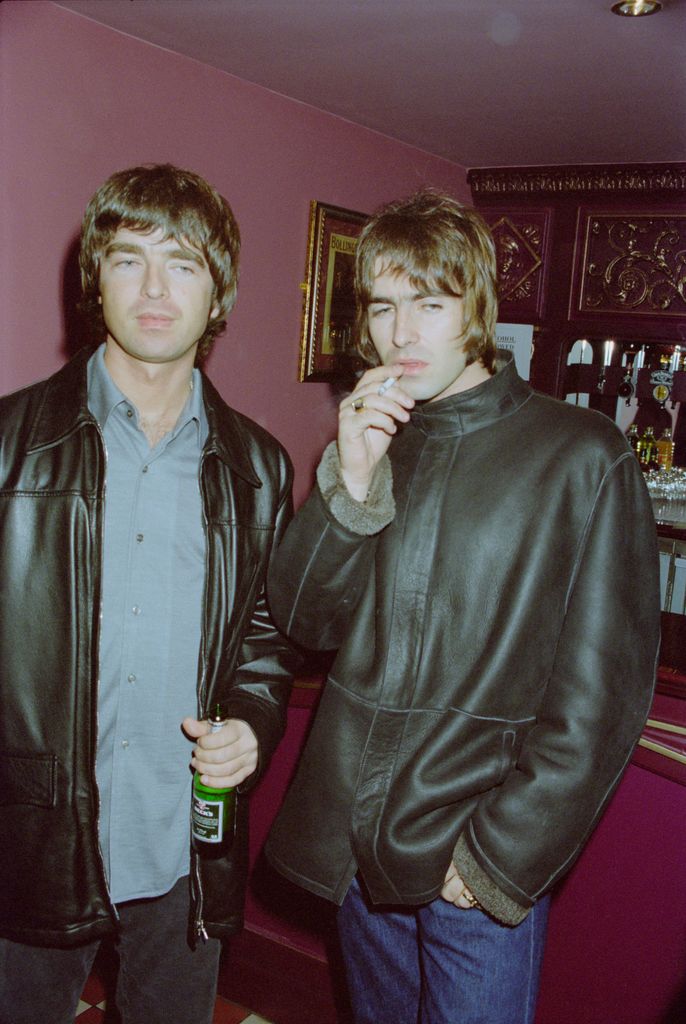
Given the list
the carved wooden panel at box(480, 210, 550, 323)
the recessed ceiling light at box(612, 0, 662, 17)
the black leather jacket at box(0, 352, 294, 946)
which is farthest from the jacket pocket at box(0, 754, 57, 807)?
the carved wooden panel at box(480, 210, 550, 323)

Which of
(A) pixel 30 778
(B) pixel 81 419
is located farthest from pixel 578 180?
(A) pixel 30 778

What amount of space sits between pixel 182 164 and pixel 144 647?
2304 millimetres

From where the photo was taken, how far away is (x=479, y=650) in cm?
138

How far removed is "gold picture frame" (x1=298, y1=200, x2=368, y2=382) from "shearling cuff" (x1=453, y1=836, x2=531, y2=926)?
2875mm

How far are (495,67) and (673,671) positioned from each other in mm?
2155

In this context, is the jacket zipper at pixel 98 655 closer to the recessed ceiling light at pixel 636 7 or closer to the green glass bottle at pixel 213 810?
the green glass bottle at pixel 213 810

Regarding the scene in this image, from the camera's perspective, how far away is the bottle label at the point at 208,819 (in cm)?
147

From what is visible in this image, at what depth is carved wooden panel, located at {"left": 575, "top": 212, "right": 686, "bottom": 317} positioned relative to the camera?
453 centimetres

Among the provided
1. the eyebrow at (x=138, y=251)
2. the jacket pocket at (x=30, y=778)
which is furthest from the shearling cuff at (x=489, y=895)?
the eyebrow at (x=138, y=251)

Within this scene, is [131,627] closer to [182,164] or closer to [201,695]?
[201,695]

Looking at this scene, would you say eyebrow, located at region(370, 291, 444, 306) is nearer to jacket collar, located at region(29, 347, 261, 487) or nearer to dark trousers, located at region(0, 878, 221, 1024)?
jacket collar, located at region(29, 347, 261, 487)

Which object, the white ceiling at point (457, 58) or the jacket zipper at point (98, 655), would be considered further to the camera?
the white ceiling at point (457, 58)

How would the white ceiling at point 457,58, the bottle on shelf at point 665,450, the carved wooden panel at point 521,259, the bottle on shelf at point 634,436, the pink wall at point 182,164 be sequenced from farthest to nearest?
the bottle on shelf at point 634,436, the bottle on shelf at point 665,450, the carved wooden panel at point 521,259, the pink wall at point 182,164, the white ceiling at point 457,58

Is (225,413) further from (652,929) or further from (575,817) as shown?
(652,929)
